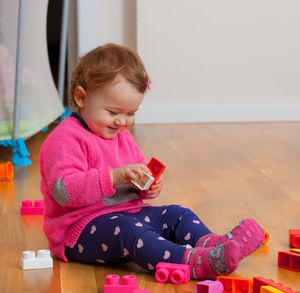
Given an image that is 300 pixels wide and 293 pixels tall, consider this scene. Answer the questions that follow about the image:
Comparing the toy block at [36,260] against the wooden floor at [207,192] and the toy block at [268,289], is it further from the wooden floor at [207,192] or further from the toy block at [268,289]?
the toy block at [268,289]

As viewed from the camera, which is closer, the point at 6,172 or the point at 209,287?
the point at 209,287

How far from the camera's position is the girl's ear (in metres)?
1.09

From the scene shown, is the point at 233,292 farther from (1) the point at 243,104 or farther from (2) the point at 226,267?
(1) the point at 243,104

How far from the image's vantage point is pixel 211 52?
267cm

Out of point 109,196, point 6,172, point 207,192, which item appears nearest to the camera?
point 109,196

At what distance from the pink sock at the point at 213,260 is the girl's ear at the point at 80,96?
345mm

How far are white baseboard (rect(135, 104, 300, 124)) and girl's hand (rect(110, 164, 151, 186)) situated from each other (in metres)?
1.63

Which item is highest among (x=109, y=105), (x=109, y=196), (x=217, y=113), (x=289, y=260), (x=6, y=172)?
(x=109, y=105)

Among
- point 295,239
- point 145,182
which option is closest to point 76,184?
point 145,182

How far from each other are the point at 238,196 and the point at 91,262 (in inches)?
22.7

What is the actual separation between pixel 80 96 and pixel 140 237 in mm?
296

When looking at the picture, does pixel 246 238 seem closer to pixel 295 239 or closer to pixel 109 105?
pixel 295 239

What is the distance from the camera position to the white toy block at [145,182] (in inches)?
40.8

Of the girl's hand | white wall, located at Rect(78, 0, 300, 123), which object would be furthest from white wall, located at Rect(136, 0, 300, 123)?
the girl's hand
